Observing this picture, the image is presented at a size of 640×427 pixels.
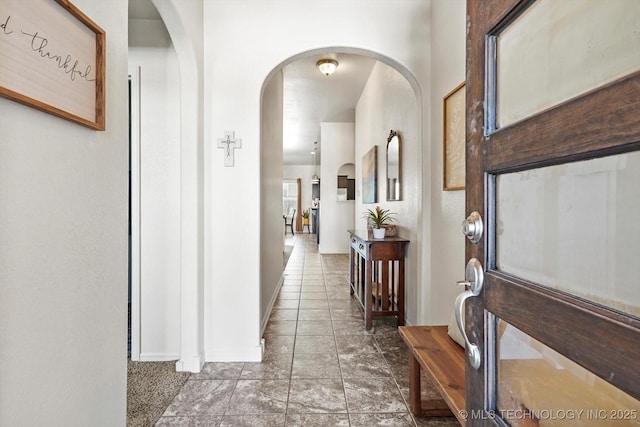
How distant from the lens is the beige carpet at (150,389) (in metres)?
1.74

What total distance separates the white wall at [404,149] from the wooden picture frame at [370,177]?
12 centimetres

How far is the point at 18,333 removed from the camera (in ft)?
2.63

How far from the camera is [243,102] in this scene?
2338 millimetres

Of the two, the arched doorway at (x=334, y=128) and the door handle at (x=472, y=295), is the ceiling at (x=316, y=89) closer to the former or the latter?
the arched doorway at (x=334, y=128)

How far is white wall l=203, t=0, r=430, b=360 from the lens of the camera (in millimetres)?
2324

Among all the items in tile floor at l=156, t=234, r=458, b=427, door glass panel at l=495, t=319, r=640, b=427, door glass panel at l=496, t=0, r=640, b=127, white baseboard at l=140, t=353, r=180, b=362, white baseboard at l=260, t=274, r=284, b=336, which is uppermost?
door glass panel at l=496, t=0, r=640, b=127

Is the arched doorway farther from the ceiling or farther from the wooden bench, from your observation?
the wooden bench

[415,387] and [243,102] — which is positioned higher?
[243,102]

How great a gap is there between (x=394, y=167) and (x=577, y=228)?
298 centimetres

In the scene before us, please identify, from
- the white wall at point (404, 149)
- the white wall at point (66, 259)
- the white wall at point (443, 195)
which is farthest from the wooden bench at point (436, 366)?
the white wall at point (66, 259)

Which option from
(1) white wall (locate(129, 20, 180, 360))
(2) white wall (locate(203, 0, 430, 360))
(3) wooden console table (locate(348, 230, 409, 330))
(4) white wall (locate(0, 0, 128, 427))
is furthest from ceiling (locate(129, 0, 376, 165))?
(3) wooden console table (locate(348, 230, 409, 330))

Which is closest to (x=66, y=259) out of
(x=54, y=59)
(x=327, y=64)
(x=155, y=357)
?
(x=54, y=59)

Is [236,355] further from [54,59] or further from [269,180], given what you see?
[54,59]

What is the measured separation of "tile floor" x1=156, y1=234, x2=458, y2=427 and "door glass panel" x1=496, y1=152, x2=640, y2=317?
4.51ft
